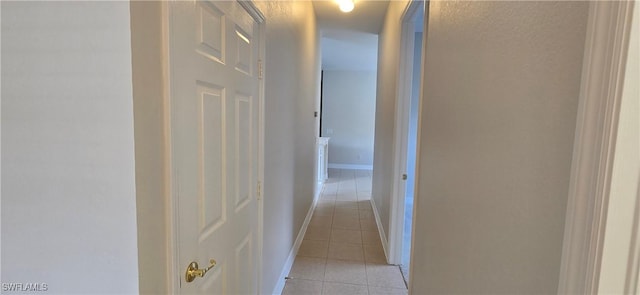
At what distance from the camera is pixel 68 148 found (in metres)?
0.71

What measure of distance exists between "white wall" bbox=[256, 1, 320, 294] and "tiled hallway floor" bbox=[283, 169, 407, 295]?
22 cm

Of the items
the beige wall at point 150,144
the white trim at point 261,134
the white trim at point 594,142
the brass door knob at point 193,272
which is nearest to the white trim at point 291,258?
the white trim at point 261,134

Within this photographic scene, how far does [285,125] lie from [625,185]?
2.05 metres

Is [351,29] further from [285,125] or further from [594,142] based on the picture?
[594,142]

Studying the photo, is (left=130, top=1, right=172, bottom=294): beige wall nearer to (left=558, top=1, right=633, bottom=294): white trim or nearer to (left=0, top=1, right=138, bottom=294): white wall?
(left=0, top=1, right=138, bottom=294): white wall

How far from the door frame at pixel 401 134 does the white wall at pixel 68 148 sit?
2.26m

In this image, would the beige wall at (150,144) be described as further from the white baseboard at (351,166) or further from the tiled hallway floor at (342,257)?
the white baseboard at (351,166)

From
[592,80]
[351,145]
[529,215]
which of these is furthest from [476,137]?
[351,145]

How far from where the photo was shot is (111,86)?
68 cm

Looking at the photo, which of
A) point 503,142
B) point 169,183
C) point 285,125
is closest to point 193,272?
point 169,183

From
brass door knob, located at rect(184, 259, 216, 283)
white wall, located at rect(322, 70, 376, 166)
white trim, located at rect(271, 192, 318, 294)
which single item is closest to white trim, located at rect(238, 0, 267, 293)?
white trim, located at rect(271, 192, 318, 294)

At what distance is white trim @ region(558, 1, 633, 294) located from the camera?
444 millimetres

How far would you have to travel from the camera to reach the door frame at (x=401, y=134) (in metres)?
2.58

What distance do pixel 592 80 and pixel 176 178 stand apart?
0.93m
